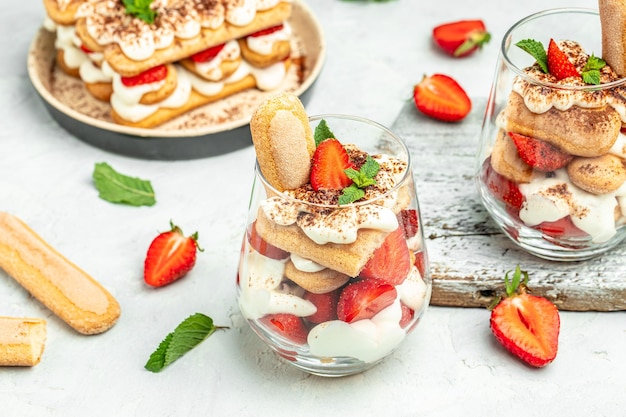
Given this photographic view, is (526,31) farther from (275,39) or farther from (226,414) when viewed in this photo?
(226,414)

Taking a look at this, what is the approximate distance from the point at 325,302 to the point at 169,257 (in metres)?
0.52

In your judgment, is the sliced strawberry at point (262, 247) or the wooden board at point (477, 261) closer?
the sliced strawberry at point (262, 247)

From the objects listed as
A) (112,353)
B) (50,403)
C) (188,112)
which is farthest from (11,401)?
(188,112)

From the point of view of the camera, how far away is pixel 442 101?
2127 mm

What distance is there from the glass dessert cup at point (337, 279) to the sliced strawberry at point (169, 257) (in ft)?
0.98

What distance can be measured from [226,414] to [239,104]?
1032mm

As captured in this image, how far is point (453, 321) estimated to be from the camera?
1671 mm

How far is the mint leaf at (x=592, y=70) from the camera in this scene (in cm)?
153

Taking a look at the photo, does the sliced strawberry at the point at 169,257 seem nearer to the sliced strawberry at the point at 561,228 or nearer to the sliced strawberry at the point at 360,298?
the sliced strawberry at the point at 360,298

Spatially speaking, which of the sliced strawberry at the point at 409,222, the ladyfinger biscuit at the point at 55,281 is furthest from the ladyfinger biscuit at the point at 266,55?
the sliced strawberry at the point at 409,222

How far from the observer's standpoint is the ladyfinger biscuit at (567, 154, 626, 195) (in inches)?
59.8

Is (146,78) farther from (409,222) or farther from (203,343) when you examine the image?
(409,222)

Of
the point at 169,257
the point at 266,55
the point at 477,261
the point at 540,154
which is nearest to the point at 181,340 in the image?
the point at 169,257

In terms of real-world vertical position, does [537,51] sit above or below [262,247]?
above
